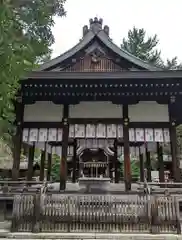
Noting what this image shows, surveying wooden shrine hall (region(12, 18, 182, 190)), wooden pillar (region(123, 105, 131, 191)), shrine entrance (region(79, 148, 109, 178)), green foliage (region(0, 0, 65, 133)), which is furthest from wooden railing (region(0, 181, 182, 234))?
shrine entrance (region(79, 148, 109, 178))

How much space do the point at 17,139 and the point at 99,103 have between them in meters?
3.61

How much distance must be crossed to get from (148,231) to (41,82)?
20.2 feet

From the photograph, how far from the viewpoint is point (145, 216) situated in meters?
Result: 7.02

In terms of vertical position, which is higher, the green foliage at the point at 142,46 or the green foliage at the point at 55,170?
the green foliage at the point at 142,46

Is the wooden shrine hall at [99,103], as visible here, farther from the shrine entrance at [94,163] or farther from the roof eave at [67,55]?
the shrine entrance at [94,163]

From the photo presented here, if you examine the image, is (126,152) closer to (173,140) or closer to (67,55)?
(173,140)

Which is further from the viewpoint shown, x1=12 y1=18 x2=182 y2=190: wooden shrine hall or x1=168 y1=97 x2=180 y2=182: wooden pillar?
x1=168 y1=97 x2=180 y2=182: wooden pillar

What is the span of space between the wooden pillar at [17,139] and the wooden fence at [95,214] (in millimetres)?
2384

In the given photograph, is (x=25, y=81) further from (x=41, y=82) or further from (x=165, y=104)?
(x=165, y=104)

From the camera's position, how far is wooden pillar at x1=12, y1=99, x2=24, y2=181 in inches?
371

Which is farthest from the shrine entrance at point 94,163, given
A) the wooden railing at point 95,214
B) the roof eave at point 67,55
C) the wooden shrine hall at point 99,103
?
the wooden railing at point 95,214

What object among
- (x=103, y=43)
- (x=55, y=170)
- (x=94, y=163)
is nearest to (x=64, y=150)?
(x=103, y=43)

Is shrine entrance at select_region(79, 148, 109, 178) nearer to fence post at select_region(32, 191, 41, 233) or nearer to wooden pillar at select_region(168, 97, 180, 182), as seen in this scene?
wooden pillar at select_region(168, 97, 180, 182)

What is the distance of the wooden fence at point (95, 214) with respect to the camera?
696cm
